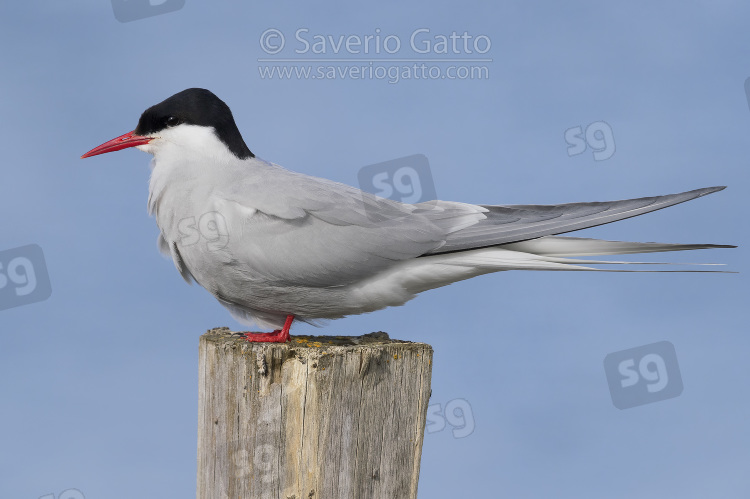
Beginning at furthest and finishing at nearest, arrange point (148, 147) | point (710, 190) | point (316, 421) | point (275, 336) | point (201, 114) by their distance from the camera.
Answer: point (148, 147) < point (201, 114) < point (275, 336) < point (710, 190) < point (316, 421)

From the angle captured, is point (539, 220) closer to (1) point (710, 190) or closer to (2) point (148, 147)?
(1) point (710, 190)

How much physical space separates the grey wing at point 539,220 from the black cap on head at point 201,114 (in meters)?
1.51

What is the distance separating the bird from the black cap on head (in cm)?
14

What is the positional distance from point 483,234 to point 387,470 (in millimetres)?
1492

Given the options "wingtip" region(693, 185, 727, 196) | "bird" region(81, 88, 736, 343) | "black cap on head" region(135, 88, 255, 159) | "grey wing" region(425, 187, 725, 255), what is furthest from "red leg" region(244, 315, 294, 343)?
"wingtip" region(693, 185, 727, 196)

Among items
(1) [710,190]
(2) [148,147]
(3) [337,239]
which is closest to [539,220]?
(1) [710,190]

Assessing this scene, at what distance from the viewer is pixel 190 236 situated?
197 inches

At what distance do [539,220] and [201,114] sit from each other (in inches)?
89.5

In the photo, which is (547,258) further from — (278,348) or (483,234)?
(278,348)

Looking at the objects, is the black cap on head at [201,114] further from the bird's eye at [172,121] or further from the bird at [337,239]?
the bird at [337,239]

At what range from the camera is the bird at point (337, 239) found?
15.8ft

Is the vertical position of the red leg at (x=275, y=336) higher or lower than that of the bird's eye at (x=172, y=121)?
lower

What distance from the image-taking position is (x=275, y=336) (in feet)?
16.6

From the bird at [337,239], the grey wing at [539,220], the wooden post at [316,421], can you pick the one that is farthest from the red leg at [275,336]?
the grey wing at [539,220]
